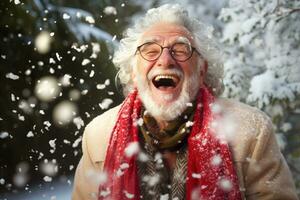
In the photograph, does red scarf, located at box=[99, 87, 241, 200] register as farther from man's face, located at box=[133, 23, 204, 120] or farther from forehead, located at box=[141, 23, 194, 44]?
forehead, located at box=[141, 23, 194, 44]

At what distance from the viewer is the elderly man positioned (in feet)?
4.07

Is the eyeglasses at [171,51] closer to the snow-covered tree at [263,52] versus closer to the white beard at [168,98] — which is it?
the white beard at [168,98]

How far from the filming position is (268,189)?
48.3 inches

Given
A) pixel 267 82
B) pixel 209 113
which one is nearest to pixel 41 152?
pixel 209 113

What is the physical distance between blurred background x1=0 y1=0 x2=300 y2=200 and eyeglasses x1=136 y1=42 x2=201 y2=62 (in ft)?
1.46

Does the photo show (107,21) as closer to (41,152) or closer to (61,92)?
(61,92)

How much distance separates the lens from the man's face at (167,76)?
50.4 inches

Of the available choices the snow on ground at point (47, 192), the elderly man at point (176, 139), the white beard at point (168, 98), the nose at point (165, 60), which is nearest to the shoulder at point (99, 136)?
Answer: the elderly man at point (176, 139)

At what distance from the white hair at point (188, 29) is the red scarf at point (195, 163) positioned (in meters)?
0.11

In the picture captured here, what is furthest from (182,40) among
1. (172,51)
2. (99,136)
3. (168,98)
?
(99,136)

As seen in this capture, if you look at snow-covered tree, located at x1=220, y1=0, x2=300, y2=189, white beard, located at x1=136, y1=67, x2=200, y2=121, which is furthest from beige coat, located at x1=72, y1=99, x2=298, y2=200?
snow-covered tree, located at x1=220, y1=0, x2=300, y2=189

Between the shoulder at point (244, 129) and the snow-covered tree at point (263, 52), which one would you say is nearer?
the shoulder at point (244, 129)

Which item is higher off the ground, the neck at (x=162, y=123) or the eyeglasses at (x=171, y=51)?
the eyeglasses at (x=171, y=51)

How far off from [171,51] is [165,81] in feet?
0.31
